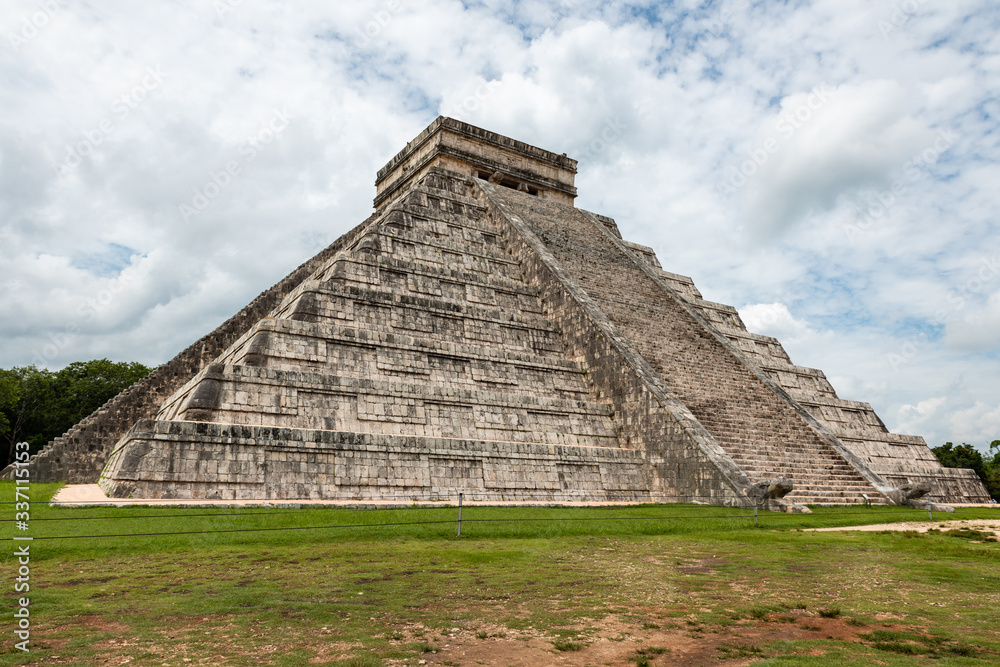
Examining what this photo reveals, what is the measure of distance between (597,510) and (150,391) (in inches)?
509

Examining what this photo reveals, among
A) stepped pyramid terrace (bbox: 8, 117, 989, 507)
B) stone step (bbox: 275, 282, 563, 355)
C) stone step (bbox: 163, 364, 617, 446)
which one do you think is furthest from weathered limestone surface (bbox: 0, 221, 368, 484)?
stone step (bbox: 275, 282, 563, 355)

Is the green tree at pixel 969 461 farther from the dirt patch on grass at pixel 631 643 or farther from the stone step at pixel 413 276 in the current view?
the dirt patch on grass at pixel 631 643

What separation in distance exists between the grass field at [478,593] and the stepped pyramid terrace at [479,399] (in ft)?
6.68

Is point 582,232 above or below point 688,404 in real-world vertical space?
above

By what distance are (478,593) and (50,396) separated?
112ft

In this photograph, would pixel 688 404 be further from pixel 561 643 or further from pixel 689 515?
pixel 561 643

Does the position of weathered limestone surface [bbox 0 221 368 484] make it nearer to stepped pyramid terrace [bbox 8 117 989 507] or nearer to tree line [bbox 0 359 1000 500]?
stepped pyramid terrace [bbox 8 117 989 507]

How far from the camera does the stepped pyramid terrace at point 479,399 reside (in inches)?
461

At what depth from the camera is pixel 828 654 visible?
4207 mm

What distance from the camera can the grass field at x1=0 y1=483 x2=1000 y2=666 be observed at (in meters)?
4.20

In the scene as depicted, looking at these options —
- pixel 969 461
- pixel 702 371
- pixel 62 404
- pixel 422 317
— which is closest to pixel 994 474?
pixel 969 461

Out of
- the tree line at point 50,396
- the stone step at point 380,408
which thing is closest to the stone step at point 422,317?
the stone step at point 380,408

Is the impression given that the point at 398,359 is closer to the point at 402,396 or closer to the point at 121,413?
the point at 402,396

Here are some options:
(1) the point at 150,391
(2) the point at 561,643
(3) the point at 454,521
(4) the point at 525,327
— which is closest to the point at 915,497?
(4) the point at 525,327
